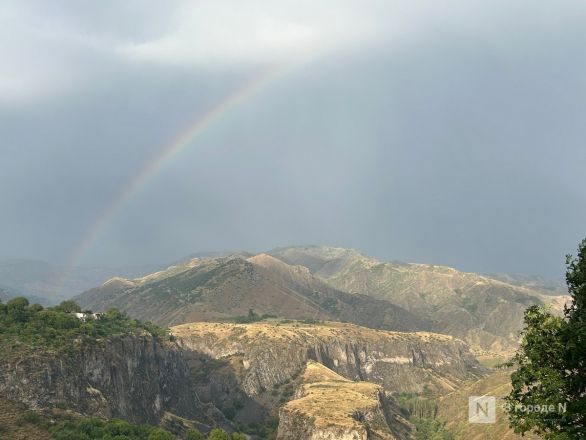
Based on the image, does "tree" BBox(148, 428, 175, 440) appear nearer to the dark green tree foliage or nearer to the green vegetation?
the green vegetation

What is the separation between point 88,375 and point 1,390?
32.4m

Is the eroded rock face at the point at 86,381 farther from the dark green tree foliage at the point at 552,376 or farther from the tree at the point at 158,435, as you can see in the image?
the dark green tree foliage at the point at 552,376

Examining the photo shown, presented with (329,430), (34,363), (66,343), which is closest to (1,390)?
(34,363)

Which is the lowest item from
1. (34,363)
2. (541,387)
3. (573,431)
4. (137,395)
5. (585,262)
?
(137,395)

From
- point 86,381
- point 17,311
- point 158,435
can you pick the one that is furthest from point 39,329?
point 158,435

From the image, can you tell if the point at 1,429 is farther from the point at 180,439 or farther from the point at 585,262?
the point at 585,262

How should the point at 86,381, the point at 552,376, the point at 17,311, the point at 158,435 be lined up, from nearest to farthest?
the point at 552,376 < the point at 158,435 < the point at 86,381 < the point at 17,311

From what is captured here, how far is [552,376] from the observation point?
133 feet

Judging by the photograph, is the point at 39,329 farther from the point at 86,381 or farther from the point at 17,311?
the point at 86,381

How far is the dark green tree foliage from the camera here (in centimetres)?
3988

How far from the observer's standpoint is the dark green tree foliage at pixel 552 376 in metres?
39.9

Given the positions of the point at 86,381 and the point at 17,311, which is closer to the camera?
the point at 86,381

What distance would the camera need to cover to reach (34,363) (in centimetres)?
15250

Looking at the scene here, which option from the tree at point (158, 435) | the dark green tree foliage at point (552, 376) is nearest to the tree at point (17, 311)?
the tree at point (158, 435)
